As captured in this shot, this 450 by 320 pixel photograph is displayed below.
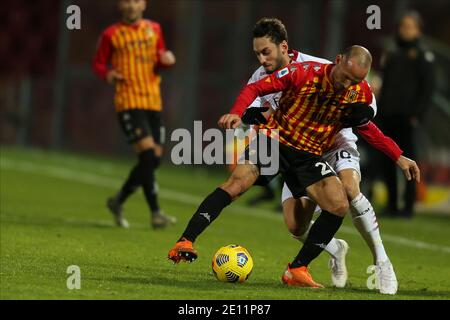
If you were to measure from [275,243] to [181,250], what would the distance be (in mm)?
3491

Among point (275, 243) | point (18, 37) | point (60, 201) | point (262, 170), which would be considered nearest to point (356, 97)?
point (262, 170)

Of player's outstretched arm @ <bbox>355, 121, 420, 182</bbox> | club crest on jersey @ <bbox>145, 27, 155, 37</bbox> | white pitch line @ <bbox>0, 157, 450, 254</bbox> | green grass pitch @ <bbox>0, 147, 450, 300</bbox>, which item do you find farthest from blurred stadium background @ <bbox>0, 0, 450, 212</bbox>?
player's outstretched arm @ <bbox>355, 121, 420, 182</bbox>

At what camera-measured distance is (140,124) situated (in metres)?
11.3

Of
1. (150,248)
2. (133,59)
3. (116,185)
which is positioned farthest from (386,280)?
(116,185)

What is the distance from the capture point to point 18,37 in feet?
80.8

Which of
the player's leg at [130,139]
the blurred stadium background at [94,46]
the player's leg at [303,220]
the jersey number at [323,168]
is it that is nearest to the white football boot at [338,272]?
the player's leg at [303,220]

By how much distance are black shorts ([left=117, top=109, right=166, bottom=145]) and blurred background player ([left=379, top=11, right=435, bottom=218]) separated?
3340 mm

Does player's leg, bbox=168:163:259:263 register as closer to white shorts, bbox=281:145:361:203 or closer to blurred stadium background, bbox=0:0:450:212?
white shorts, bbox=281:145:361:203

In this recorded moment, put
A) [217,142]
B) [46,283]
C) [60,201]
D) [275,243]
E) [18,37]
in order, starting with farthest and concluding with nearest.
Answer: [18,37], [217,142], [60,201], [275,243], [46,283]

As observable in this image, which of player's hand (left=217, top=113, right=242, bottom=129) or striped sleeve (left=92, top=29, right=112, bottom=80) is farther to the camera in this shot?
striped sleeve (left=92, top=29, right=112, bottom=80)

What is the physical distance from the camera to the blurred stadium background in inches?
833

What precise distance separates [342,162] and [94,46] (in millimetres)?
15261

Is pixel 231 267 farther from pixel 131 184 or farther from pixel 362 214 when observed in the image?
pixel 131 184
